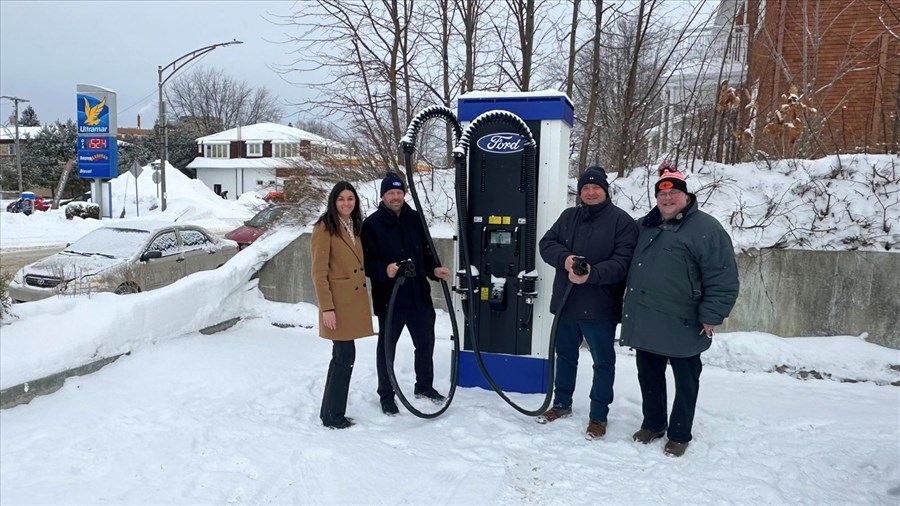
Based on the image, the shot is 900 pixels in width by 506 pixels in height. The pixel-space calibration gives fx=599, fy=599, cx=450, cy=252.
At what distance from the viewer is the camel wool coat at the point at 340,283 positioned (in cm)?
382

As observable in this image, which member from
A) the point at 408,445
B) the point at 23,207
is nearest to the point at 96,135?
the point at 23,207

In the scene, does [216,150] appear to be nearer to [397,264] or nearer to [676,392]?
[397,264]

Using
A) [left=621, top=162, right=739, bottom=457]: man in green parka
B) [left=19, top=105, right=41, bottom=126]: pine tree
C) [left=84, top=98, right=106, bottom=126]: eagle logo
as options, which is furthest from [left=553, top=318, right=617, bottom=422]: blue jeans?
[left=19, top=105, right=41, bottom=126]: pine tree

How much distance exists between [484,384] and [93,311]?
10.3ft

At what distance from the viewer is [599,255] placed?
151 inches

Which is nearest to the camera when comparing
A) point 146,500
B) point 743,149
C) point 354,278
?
point 146,500

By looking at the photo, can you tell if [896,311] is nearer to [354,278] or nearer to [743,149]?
[743,149]

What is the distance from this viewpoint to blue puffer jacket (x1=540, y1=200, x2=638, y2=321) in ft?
12.4

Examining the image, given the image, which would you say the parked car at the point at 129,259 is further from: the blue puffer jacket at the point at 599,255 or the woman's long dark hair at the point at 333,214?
the blue puffer jacket at the point at 599,255

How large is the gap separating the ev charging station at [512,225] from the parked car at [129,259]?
390 cm

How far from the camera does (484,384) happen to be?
15.5ft

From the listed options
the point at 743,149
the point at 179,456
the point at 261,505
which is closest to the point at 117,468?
the point at 179,456

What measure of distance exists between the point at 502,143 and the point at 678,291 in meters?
1.66

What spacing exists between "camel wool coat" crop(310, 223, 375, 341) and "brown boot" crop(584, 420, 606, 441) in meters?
1.56
